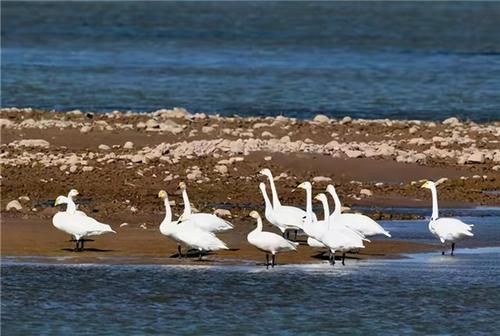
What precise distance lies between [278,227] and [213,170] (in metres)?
3.92

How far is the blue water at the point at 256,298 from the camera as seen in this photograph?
1453 centimetres

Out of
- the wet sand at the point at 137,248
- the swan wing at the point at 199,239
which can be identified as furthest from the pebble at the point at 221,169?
the swan wing at the point at 199,239

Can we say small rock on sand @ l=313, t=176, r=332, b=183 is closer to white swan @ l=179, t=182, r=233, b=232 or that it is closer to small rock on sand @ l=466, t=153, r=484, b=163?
small rock on sand @ l=466, t=153, r=484, b=163

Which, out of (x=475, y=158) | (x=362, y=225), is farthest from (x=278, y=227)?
(x=475, y=158)

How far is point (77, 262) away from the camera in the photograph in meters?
17.0

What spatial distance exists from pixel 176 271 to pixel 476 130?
39.5ft

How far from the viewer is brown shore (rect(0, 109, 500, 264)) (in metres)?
18.3

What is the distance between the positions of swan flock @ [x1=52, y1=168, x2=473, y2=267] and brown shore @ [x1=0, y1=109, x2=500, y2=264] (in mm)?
227

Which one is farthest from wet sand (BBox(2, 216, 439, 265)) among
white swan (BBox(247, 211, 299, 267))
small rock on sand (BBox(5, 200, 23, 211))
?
small rock on sand (BBox(5, 200, 23, 211))

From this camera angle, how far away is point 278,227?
18.6 metres

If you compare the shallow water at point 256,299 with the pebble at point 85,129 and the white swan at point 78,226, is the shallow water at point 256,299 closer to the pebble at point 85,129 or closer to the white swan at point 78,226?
the white swan at point 78,226

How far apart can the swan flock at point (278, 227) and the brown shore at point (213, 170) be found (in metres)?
0.23

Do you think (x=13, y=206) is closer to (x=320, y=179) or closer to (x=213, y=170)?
(x=213, y=170)

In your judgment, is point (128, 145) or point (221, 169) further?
point (128, 145)
